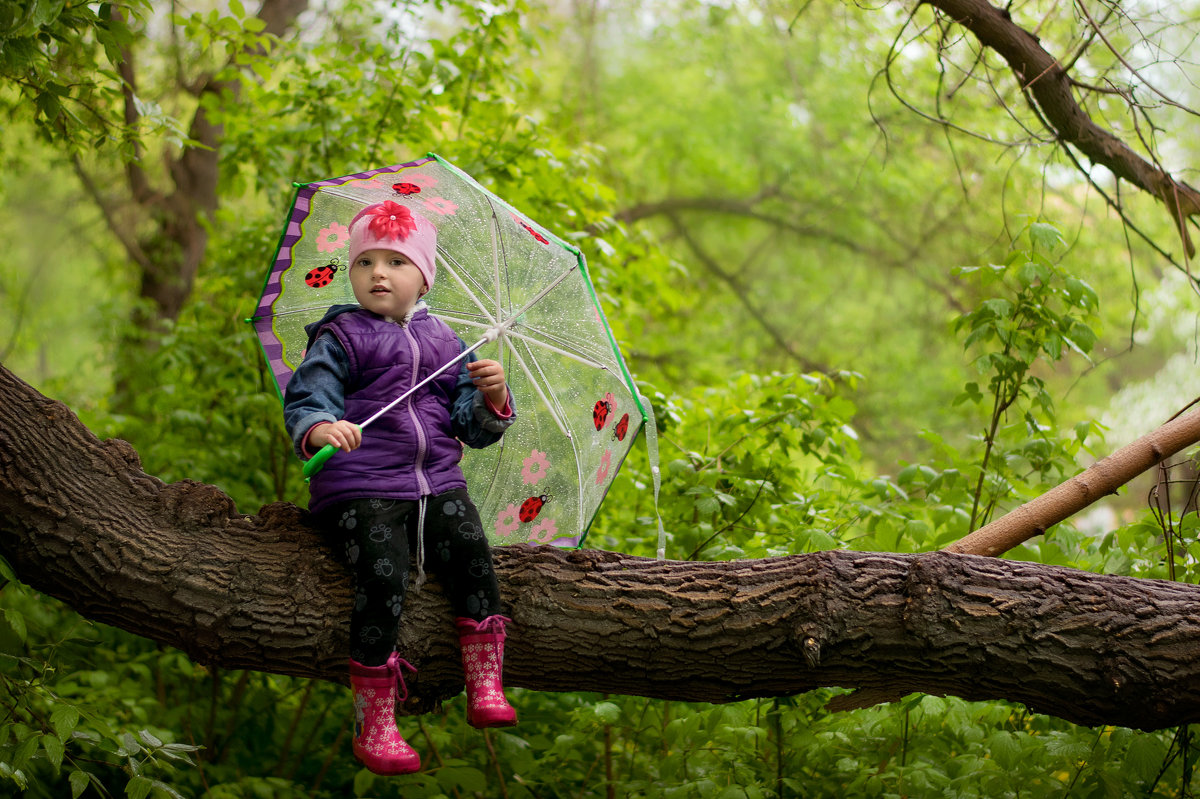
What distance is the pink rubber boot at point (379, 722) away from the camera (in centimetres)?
203

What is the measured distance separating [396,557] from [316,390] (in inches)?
16.6

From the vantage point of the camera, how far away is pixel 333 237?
8.50 ft

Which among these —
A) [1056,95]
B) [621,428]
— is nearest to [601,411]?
[621,428]

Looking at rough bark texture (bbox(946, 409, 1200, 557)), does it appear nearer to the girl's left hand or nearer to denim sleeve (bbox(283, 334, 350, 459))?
the girl's left hand

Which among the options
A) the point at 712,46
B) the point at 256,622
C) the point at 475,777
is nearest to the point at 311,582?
the point at 256,622

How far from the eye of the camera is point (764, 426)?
133 inches

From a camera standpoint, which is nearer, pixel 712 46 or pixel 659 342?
pixel 659 342

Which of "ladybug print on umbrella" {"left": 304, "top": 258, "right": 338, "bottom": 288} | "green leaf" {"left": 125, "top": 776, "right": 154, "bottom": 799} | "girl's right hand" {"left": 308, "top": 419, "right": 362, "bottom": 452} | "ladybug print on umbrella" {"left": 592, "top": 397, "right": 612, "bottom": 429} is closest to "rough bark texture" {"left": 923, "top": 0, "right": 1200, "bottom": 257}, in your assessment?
"ladybug print on umbrella" {"left": 592, "top": 397, "right": 612, "bottom": 429}

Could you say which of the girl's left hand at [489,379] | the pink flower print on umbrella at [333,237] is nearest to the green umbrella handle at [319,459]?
the girl's left hand at [489,379]

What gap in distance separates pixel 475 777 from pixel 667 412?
1.47 metres

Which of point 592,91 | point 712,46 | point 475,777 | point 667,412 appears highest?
point 712,46

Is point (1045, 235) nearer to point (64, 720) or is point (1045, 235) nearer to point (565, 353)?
point (565, 353)

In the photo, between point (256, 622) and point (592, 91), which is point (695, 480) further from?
point (592, 91)

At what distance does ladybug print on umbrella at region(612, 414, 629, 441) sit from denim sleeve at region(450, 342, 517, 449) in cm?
35
